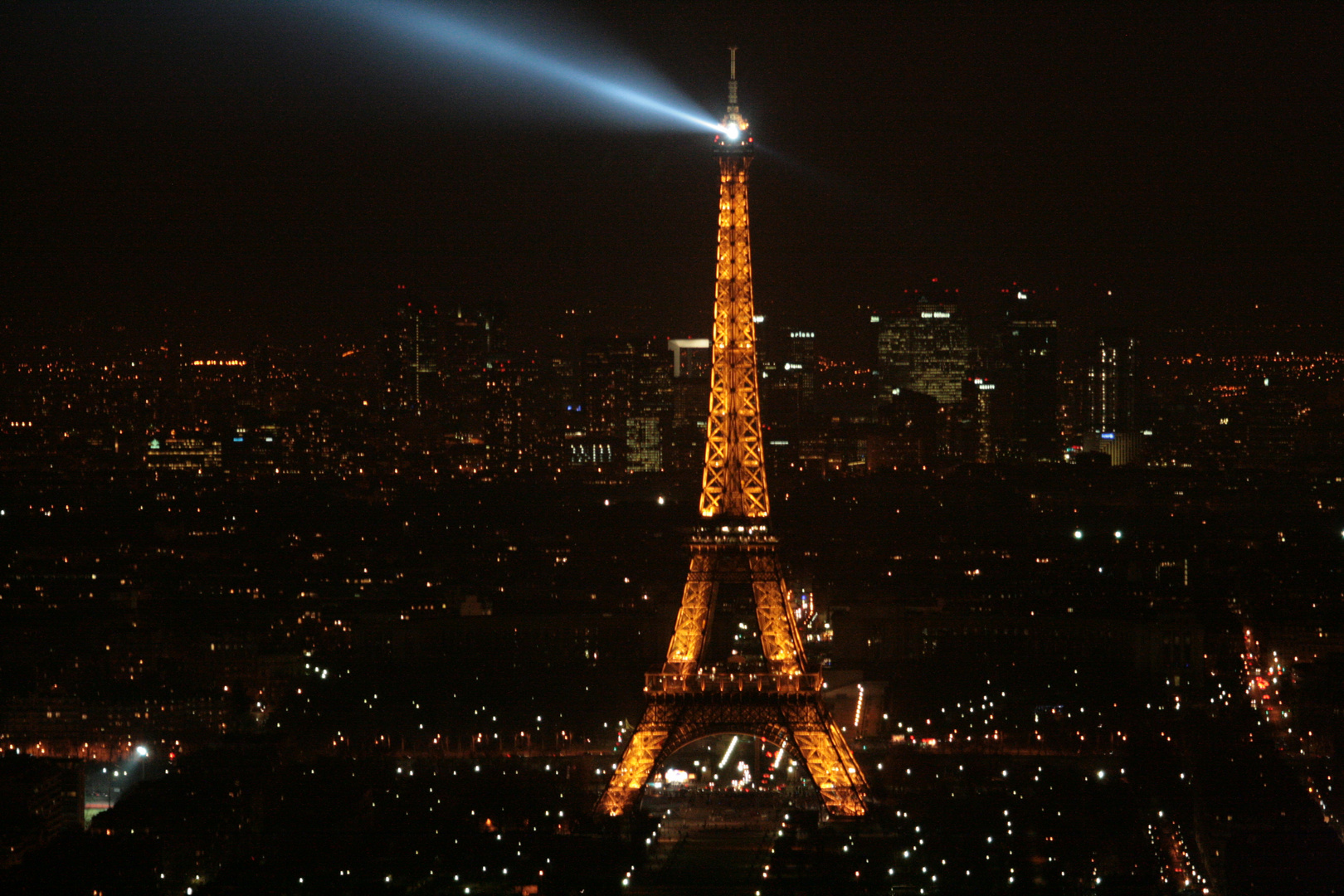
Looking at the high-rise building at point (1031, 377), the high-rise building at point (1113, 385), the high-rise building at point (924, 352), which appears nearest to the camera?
the high-rise building at point (1113, 385)

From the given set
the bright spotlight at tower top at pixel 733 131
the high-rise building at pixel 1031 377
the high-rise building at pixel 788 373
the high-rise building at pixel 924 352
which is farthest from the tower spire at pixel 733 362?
the high-rise building at pixel 924 352

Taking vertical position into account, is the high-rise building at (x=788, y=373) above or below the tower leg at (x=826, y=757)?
above

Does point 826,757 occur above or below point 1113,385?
below

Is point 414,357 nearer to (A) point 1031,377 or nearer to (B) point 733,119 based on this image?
(A) point 1031,377

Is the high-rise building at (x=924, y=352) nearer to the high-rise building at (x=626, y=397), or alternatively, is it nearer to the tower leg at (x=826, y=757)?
the high-rise building at (x=626, y=397)

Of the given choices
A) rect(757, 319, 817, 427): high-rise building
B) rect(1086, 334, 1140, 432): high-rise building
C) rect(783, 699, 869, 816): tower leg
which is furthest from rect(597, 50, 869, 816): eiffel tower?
rect(1086, 334, 1140, 432): high-rise building

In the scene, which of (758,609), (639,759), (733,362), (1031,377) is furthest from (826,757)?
(1031,377)

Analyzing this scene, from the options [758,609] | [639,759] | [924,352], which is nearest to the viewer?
[639,759]

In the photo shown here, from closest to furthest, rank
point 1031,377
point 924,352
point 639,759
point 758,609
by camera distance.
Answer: point 639,759
point 758,609
point 1031,377
point 924,352
